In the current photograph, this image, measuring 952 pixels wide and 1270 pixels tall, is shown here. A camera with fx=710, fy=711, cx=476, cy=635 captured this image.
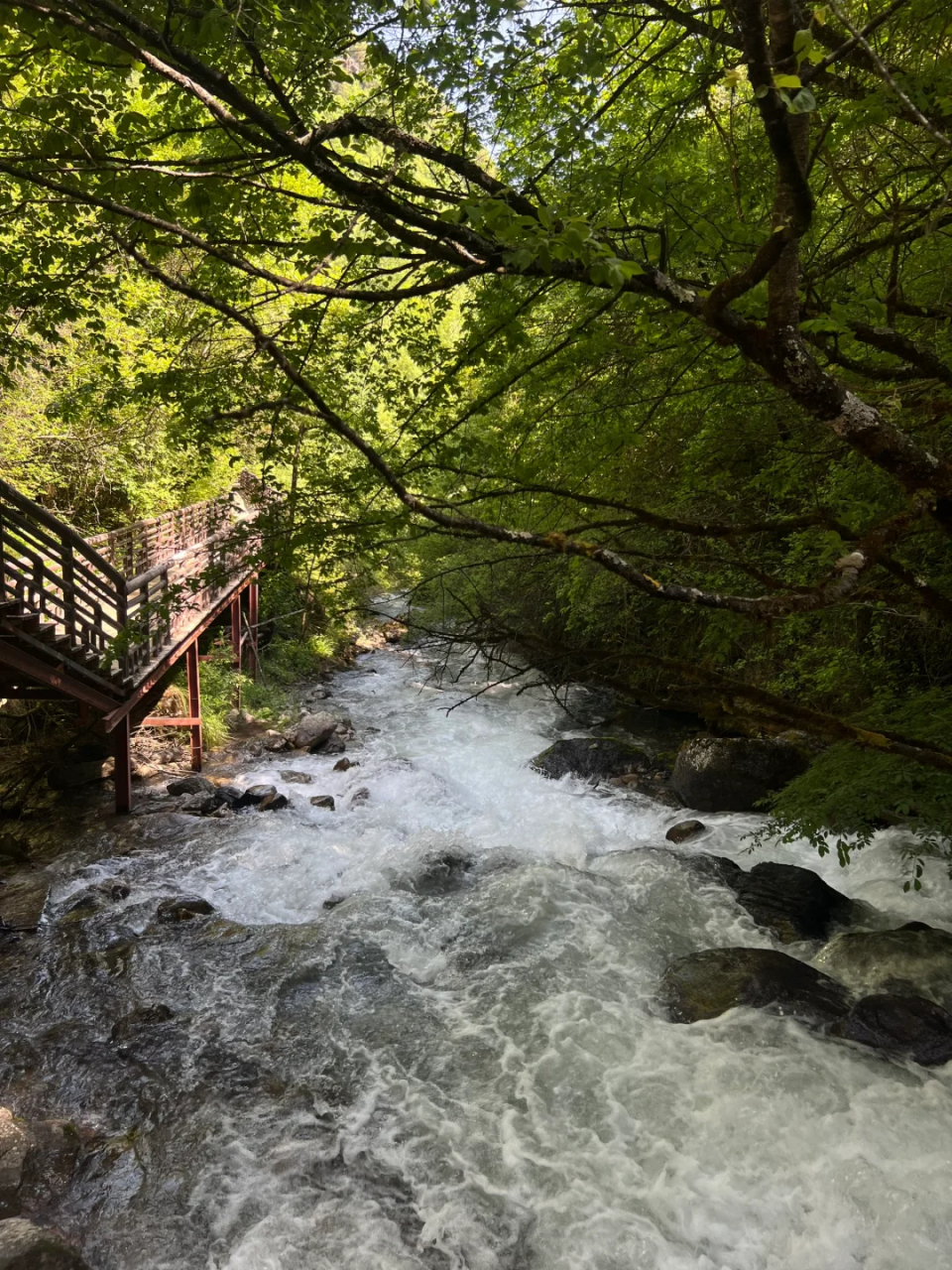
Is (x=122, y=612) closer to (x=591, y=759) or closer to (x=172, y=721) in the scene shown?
(x=172, y=721)

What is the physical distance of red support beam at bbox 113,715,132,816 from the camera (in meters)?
9.12

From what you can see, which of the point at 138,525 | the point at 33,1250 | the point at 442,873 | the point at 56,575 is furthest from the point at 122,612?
the point at 33,1250

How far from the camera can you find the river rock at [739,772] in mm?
9484

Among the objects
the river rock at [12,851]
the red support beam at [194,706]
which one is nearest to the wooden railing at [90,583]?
the red support beam at [194,706]

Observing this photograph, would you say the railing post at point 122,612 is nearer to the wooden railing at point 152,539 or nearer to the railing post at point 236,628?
the wooden railing at point 152,539

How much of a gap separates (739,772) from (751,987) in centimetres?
442

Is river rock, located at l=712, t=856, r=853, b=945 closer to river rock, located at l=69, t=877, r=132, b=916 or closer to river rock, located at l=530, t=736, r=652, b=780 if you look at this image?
river rock, located at l=530, t=736, r=652, b=780

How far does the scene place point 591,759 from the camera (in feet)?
37.7

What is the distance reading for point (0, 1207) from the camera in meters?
3.84

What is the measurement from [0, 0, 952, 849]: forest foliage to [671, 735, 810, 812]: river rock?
2.25 m

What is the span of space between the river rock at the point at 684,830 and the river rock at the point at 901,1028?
3615 millimetres

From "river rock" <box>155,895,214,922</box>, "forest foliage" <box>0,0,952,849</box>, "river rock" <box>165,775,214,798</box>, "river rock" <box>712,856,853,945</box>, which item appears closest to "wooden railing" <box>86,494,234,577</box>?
"river rock" <box>165,775,214,798</box>

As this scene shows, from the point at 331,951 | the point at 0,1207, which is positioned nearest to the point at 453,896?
the point at 331,951

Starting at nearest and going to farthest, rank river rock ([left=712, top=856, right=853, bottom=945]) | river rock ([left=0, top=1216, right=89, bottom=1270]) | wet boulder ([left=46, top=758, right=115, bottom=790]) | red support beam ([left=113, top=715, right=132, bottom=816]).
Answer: river rock ([left=0, top=1216, right=89, bottom=1270])
river rock ([left=712, top=856, right=853, bottom=945])
red support beam ([left=113, top=715, right=132, bottom=816])
wet boulder ([left=46, top=758, right=115, bottom=790])
